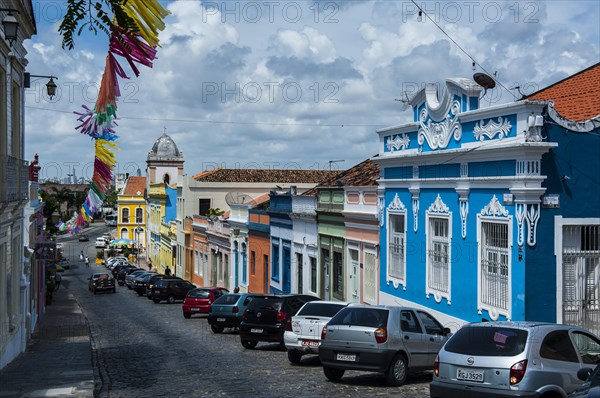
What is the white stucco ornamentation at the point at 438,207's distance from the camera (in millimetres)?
18328

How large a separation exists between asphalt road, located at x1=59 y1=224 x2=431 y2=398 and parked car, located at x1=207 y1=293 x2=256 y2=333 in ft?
1.31

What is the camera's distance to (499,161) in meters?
15.8

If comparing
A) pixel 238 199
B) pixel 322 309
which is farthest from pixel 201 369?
pixel 238 199

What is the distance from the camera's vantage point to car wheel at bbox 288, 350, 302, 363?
651 inches

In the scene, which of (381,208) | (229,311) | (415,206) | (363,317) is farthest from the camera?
(229,311)

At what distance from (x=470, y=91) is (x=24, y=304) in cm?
1308

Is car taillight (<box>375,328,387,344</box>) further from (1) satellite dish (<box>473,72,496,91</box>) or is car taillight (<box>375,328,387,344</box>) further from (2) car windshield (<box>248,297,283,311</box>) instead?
(1) satellite dish (<box>473,72,496,91</box>)

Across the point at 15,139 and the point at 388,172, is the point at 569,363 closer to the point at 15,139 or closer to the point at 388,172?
the point at 388,172

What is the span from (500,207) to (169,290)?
2531cm

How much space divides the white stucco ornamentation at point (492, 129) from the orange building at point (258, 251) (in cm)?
1813

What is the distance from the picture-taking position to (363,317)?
13.5 metres

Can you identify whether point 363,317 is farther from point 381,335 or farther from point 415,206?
point 415,206

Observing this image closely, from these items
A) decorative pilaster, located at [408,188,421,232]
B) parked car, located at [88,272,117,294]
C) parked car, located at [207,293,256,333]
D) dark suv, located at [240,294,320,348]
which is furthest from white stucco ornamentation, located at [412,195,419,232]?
parked car, located at [88,272,117,294]

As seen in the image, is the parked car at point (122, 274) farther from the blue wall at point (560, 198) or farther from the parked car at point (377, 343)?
the parked car at point (377, 343)
